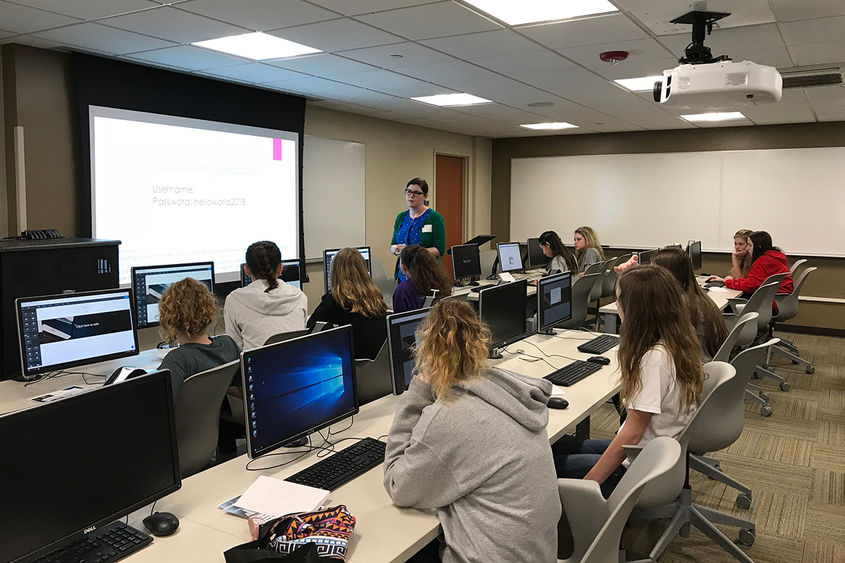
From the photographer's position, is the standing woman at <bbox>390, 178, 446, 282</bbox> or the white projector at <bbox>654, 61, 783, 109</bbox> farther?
the standing woman at <bbox>390, 178, 446, 282</bbox>

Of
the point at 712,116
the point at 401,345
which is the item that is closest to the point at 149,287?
the point at 401,345

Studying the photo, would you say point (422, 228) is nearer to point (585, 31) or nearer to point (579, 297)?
point (579, 297)

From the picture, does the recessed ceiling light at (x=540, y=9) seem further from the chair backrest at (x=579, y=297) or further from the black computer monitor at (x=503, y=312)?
the chair backrest at (x=579, y=297)

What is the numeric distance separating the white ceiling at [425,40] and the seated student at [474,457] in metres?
2.44

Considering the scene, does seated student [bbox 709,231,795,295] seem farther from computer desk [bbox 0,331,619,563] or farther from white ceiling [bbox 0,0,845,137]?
computer desk [bbox 0,331,619,563]

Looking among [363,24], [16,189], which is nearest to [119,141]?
[16,189]

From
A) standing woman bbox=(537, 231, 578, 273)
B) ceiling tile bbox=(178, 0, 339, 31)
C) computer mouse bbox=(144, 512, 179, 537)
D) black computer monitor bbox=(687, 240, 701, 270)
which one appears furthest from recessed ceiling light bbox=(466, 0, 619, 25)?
black computer monitor bbox=(687, 240, 701, 270)

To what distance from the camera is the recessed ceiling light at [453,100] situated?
6563 millimetres

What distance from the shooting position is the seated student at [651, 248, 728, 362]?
3400 millimetres

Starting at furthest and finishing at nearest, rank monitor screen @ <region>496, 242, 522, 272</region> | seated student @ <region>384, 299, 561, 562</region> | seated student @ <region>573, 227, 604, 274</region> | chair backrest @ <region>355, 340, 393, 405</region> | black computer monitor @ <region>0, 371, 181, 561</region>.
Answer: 1. seated student @ <region>573, 227, 604, 274</region>
2. monitor screen @ <region>496, 242, 522, 272</region>
3. chair backrest @ <region>355, 340, 393, 405</region>
4. seated student @ <region>384, 299, 561, 562</region>
5. black computer monitor @ <region>0, 371, 181, 561</region>

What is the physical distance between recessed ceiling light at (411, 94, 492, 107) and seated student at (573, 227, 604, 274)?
2.20 metres

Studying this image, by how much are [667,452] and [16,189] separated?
15.3ft

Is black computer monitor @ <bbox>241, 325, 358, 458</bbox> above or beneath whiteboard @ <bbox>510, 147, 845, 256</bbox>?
beneath

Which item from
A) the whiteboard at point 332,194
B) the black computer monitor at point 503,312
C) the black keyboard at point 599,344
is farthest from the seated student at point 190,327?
the whiteboard at point 332,194
